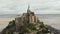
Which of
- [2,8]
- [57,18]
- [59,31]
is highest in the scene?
[2,8]

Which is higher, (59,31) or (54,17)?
(54,17)

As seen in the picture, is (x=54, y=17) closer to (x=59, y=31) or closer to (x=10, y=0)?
(x=59, y=31)

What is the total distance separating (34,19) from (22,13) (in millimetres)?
241

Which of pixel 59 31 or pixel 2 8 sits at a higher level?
pixel 2 8

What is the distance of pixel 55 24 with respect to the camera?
3318mm

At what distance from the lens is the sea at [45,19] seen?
3.27m

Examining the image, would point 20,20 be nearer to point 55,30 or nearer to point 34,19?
point 34,19

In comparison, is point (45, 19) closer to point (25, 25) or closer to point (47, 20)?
point (47, 20)

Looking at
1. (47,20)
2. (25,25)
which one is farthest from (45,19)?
(25,25)

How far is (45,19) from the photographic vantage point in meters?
3.30

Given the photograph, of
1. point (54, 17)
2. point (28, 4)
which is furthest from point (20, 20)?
point (54, 17)

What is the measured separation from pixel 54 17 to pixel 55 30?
234 mm

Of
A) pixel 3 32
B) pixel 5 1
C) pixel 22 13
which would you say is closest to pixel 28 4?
pixel 22 13

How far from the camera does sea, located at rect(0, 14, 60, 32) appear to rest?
3.27 meters
